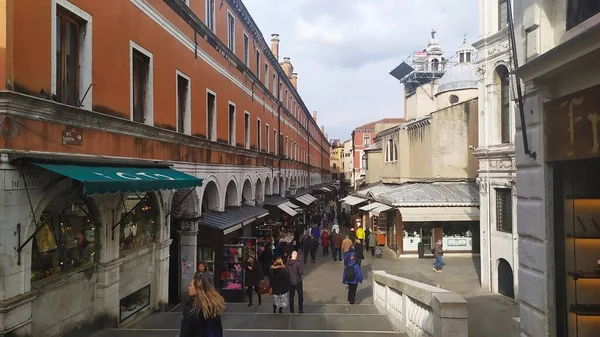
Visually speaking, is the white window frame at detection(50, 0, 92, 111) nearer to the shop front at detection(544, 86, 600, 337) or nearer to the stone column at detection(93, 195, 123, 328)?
the stone column at detection(93, 195, 123, 328)

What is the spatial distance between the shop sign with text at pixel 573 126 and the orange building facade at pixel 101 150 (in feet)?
19.5

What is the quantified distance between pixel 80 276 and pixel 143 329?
6.03 ft

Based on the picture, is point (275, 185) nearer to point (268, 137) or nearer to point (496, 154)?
point (268, 137)

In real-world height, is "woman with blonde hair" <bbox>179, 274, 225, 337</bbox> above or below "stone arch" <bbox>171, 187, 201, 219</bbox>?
below

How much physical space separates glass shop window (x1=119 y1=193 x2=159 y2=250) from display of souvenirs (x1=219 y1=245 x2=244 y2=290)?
91.0 inches

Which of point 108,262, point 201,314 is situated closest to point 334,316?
point 108,262

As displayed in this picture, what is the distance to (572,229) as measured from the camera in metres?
5.13

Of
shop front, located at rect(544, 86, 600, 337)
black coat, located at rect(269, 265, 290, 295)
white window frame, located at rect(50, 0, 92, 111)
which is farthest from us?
black coat, located at rect(269, 265, 290, 295)

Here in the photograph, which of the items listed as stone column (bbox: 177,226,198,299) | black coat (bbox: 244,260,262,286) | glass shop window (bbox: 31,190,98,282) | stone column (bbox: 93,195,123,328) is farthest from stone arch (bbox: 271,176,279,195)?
glass shop window (bbox: 31,190,98,282)

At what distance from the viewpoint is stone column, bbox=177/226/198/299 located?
41.2 feet

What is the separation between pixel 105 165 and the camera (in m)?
7.80

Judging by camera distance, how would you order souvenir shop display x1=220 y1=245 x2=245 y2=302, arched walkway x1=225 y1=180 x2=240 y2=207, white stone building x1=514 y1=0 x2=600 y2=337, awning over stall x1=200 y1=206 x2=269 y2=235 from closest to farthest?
1. white stone building x1=514 y1=0 x2=600 y2=337
2. souvenir shop display x1=220 y1=245 x2=245 y2=302
3. awning over stall x1=200 y1=206 x2=269 y2=235
4. arched walkway x1=225 y1=180 x2=240 y2=207

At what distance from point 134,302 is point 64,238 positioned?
314cm

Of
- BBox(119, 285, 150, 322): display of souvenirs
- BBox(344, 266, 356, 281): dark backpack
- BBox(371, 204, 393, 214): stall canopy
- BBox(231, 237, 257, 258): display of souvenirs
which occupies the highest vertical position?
BBox(371, 204, 393, 214): stall canopy
